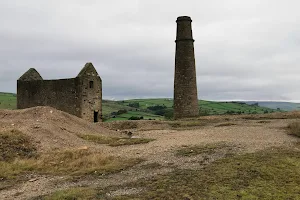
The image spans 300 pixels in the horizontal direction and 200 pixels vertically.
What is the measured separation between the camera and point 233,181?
1048cm

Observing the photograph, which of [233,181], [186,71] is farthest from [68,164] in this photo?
[186,71]

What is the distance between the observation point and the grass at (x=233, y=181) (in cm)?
946

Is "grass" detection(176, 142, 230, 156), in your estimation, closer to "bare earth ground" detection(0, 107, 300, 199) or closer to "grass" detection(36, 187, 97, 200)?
"bare earth ground" detection(0, 107, 300, 199)

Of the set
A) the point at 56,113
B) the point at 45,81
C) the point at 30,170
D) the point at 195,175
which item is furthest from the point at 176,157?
the point at 45,81

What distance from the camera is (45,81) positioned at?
1122 inches

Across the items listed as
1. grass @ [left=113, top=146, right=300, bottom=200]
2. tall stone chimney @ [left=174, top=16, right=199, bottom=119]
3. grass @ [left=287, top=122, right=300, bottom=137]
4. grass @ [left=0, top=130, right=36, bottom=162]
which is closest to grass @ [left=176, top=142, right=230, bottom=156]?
grass @ [left=113, top=146, right=300, bottom=200]

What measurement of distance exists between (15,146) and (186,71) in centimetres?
2027

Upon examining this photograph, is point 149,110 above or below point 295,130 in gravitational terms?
below

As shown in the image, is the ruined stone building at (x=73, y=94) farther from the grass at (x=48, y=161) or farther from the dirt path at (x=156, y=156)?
the grass at (x=48, y=161)

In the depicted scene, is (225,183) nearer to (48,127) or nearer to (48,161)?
(48,161)

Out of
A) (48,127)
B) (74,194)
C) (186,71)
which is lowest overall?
(74,194)

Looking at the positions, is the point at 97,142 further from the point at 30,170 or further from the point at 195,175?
the point at 195,175

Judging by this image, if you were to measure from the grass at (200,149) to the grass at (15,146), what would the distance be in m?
6.12

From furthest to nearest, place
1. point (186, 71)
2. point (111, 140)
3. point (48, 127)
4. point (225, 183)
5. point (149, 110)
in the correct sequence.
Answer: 1. point (149, 110)
2. point (186, 71)
3. point (111, 140)
4. point (48, 127)
5. point (225, 183)
